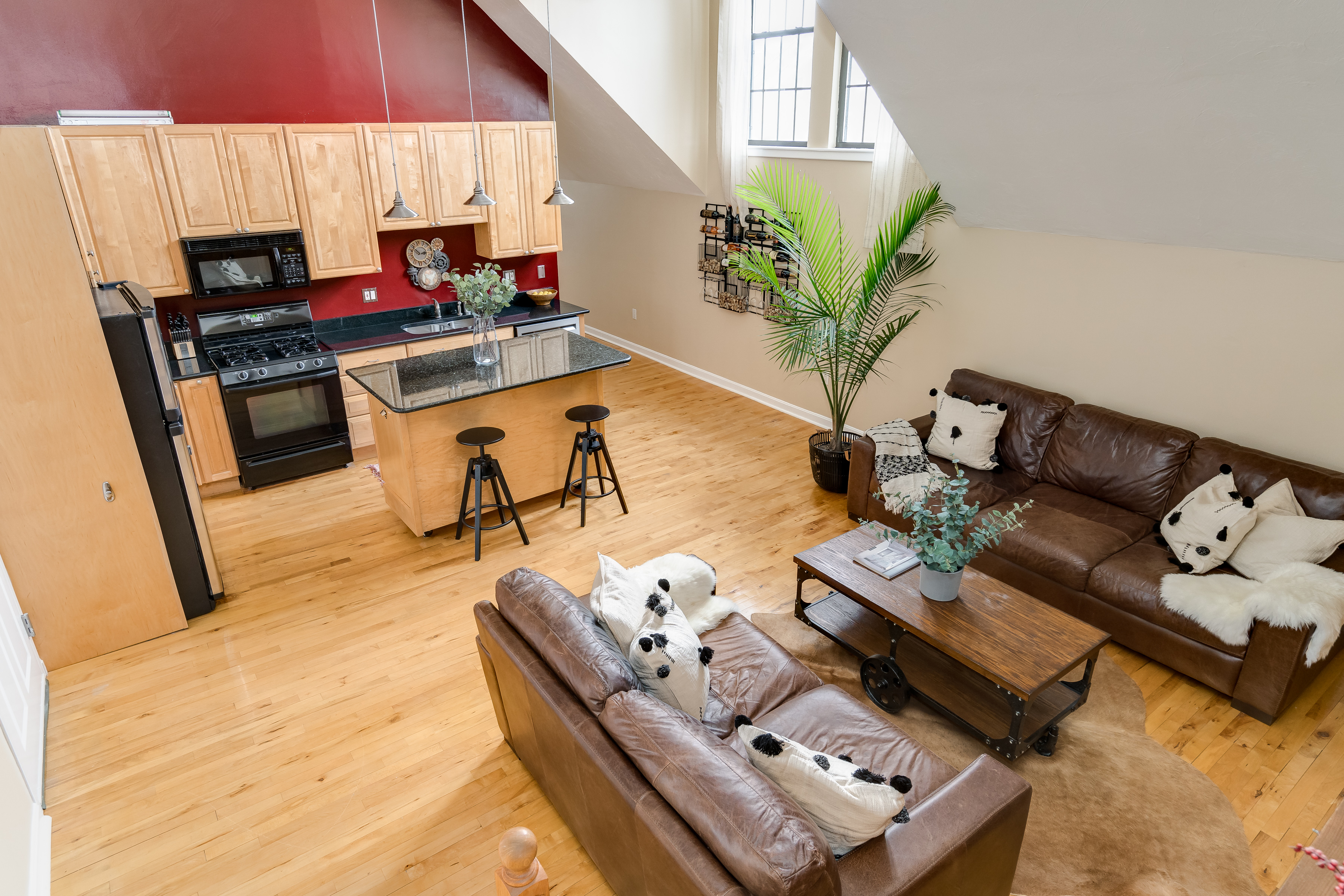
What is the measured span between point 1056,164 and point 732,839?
382 centimetres

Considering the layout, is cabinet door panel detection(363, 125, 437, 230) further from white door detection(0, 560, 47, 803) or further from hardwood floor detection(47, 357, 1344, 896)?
white door detection(0, 560, 47, 803)

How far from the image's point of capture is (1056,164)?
4.02m

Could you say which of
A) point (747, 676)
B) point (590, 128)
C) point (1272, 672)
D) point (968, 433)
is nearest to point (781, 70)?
point (590, 128)

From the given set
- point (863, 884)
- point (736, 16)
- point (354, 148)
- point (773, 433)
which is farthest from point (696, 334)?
point (863, 884)

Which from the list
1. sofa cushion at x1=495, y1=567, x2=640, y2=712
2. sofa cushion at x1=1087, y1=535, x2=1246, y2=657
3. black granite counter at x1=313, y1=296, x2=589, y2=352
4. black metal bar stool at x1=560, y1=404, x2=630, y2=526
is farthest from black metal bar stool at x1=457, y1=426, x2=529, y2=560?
sofa cushion at x1=1087, y1=535, x2=1246, y2=657

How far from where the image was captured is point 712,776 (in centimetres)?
194

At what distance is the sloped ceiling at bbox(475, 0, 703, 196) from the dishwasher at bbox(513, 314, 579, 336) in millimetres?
1584

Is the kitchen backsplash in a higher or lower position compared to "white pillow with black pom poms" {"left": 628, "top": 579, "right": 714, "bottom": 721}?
higher

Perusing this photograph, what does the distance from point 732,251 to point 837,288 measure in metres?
1.76

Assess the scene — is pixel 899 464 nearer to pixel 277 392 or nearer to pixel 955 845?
pixel 955 845

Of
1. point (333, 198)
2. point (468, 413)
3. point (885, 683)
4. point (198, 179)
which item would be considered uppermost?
point (198, 179)

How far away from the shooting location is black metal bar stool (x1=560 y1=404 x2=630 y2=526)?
4914mm

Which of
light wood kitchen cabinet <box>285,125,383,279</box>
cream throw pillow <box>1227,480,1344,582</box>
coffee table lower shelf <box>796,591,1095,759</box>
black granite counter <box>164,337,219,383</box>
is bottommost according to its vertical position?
coffee table lower shelf <box>796,591,1095,759</box>

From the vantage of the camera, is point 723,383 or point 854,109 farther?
point 723,383
